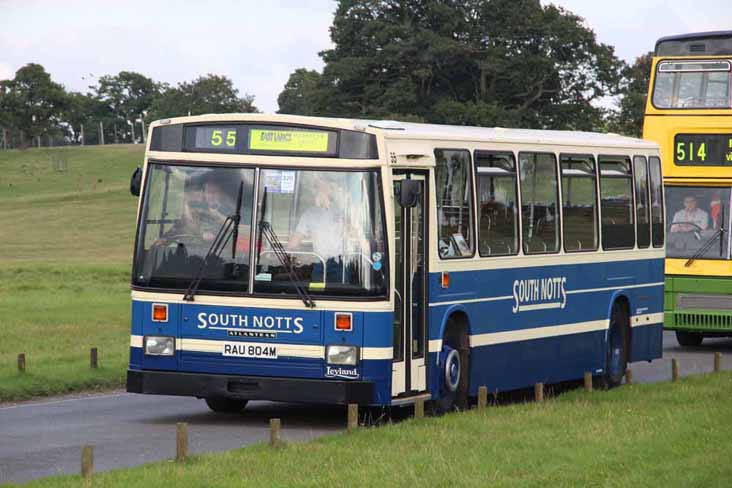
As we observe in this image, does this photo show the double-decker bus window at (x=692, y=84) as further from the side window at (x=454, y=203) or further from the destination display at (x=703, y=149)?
the side window at (x=454, y=203)

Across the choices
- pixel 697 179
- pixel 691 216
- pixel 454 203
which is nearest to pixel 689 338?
pixel 691 216

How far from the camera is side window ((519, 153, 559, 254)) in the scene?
17203 mm

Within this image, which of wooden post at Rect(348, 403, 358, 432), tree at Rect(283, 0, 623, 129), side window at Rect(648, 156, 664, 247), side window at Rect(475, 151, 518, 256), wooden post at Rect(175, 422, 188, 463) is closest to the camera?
wooden post at Rect(175, 422, 188, 463)

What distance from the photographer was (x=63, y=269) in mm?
45938

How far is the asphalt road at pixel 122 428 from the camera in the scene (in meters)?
12.9

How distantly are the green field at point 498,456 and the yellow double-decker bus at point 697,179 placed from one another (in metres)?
10.1

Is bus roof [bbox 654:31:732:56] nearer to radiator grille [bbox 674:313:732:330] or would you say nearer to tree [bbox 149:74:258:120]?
radiator grille [bbox 674:313:732:330]

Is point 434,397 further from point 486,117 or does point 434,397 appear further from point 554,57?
point 554,57

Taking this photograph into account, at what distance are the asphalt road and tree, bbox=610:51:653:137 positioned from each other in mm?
65965

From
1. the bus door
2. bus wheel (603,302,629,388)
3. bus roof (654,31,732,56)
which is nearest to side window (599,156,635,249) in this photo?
bus wheel (603,302,629,388)

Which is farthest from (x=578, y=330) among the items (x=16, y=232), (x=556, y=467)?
(x=16, y=232)

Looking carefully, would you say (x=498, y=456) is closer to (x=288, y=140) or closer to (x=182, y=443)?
(x=182, y=443)

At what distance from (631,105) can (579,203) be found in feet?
220

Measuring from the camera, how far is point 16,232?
71.5 m
